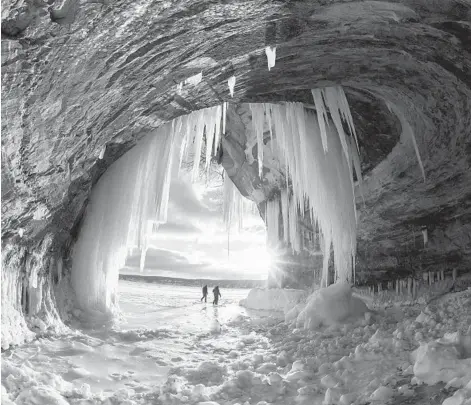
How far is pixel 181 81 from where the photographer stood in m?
4.65

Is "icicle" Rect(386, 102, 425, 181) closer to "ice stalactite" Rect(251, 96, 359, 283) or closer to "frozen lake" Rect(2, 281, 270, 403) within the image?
"ice stalactite" Rect(251, 96, 359, 283)

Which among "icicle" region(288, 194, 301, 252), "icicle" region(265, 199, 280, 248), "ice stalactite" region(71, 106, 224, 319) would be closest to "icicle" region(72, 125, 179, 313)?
"ice stalactite" region(71, 106, 224, 319)

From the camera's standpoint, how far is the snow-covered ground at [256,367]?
3137 millimetres

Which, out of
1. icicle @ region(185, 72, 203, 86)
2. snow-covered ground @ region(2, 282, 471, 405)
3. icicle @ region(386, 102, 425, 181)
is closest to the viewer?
snow-covered ground @ region(2, 282, 471, 405)

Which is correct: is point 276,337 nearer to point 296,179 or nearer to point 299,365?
point 299,365

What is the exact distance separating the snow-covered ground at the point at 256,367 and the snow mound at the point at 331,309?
0.59m

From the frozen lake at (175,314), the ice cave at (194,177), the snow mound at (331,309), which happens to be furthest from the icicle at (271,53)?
the frozen lake at (175,314)

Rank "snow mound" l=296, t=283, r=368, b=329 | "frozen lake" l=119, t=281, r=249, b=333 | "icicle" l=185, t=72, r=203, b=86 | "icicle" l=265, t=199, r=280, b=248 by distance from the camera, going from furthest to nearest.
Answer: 1. "icicle" l=265, t=199, r=280, b=248
2. "frozen lake" l=119, t=281, r=249, b=333
3. "snow mound" l=296, t=283, r=368, b=329
4. "icicle" l=185, t=72, r=203, b=86

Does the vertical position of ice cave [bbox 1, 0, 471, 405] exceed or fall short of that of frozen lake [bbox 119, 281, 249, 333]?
it exceeds it

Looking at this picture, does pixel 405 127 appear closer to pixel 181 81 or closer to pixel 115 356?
pixel 181 81

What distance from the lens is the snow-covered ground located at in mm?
3137

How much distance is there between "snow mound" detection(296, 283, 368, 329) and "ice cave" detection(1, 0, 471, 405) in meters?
0.05

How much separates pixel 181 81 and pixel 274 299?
1101cm

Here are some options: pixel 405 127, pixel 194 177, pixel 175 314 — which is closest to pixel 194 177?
pixel 194 177
